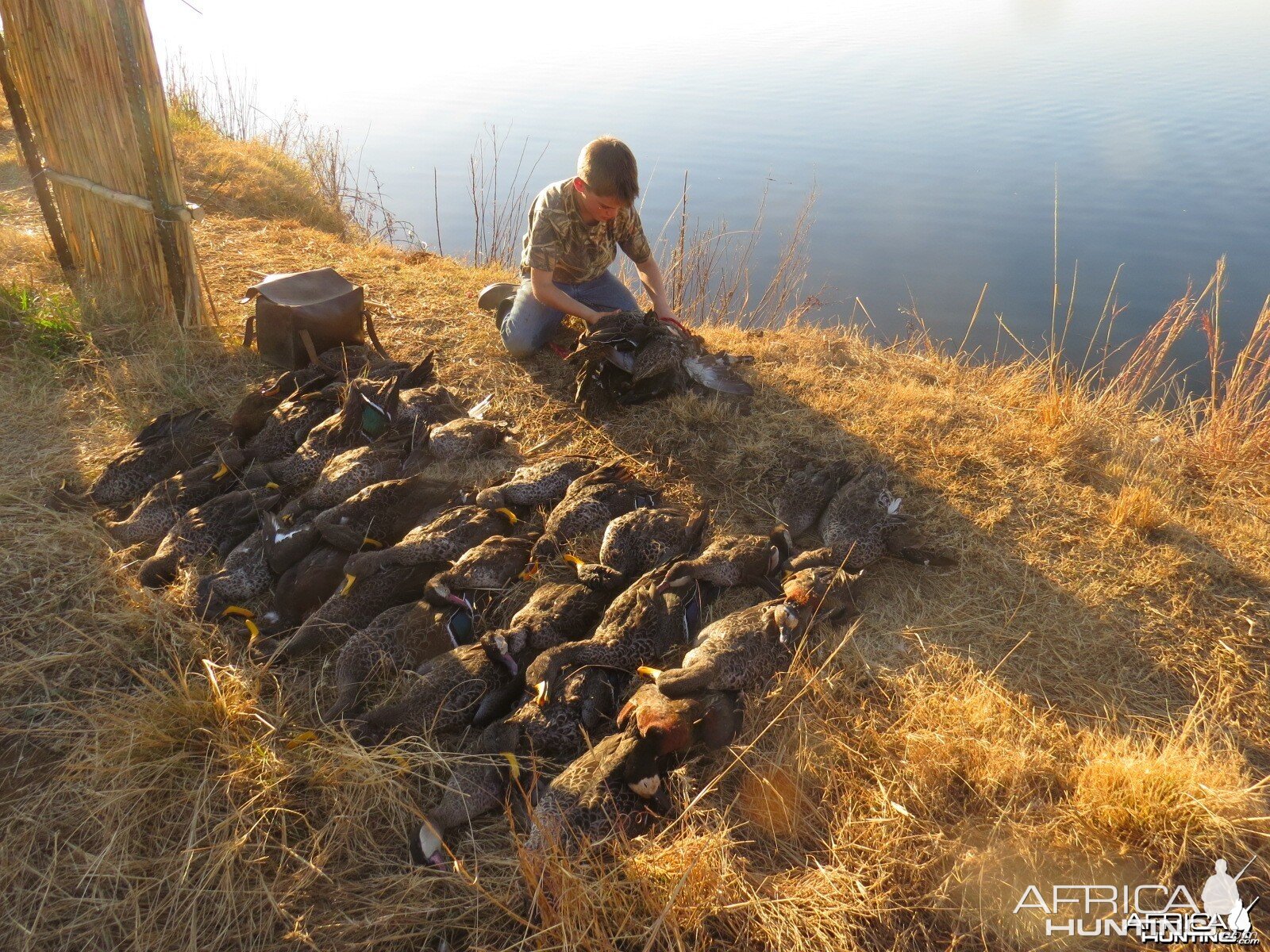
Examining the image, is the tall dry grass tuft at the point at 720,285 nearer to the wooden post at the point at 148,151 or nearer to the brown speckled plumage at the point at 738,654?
the wooden post at the point at 148,151

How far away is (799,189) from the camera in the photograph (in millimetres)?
15625

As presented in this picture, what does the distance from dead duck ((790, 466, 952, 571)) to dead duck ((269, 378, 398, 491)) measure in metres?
2.84

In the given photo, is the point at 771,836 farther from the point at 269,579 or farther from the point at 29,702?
the point at 29,702

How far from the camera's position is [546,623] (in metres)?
3.67

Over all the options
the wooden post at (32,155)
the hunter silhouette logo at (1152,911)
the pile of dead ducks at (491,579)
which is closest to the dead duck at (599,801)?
the pile of dead ducks at (491,579)

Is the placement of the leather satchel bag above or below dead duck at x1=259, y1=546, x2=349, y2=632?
above

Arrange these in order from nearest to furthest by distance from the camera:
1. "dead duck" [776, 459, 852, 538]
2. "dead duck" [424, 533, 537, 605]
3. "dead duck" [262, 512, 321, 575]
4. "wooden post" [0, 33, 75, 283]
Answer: "dead duck" [424, 533, 537, 605]
"dead duck" [262, 512, 321, 575]
"dead duck" [776, 459, 852, 538]
"wooden post" [0, 33, 75, 283]

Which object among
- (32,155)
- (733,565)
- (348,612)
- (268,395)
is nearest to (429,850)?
(348,612)

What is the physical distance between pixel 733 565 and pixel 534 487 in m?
1.29

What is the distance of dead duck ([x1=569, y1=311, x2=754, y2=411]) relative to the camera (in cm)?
524

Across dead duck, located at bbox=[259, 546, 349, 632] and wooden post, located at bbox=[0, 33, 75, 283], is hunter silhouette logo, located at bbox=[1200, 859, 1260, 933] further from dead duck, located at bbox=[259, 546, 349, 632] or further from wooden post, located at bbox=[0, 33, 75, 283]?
wooden post, located at bbox=[0, 33, 75, 283]

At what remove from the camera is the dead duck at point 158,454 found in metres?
4.68

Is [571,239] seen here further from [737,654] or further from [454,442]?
[737,654]

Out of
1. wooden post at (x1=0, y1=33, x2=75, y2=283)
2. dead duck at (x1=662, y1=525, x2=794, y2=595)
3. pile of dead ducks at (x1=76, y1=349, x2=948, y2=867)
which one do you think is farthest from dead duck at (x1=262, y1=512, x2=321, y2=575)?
wooden post at (x1=0, y1=33, x2=75, y2=283)
